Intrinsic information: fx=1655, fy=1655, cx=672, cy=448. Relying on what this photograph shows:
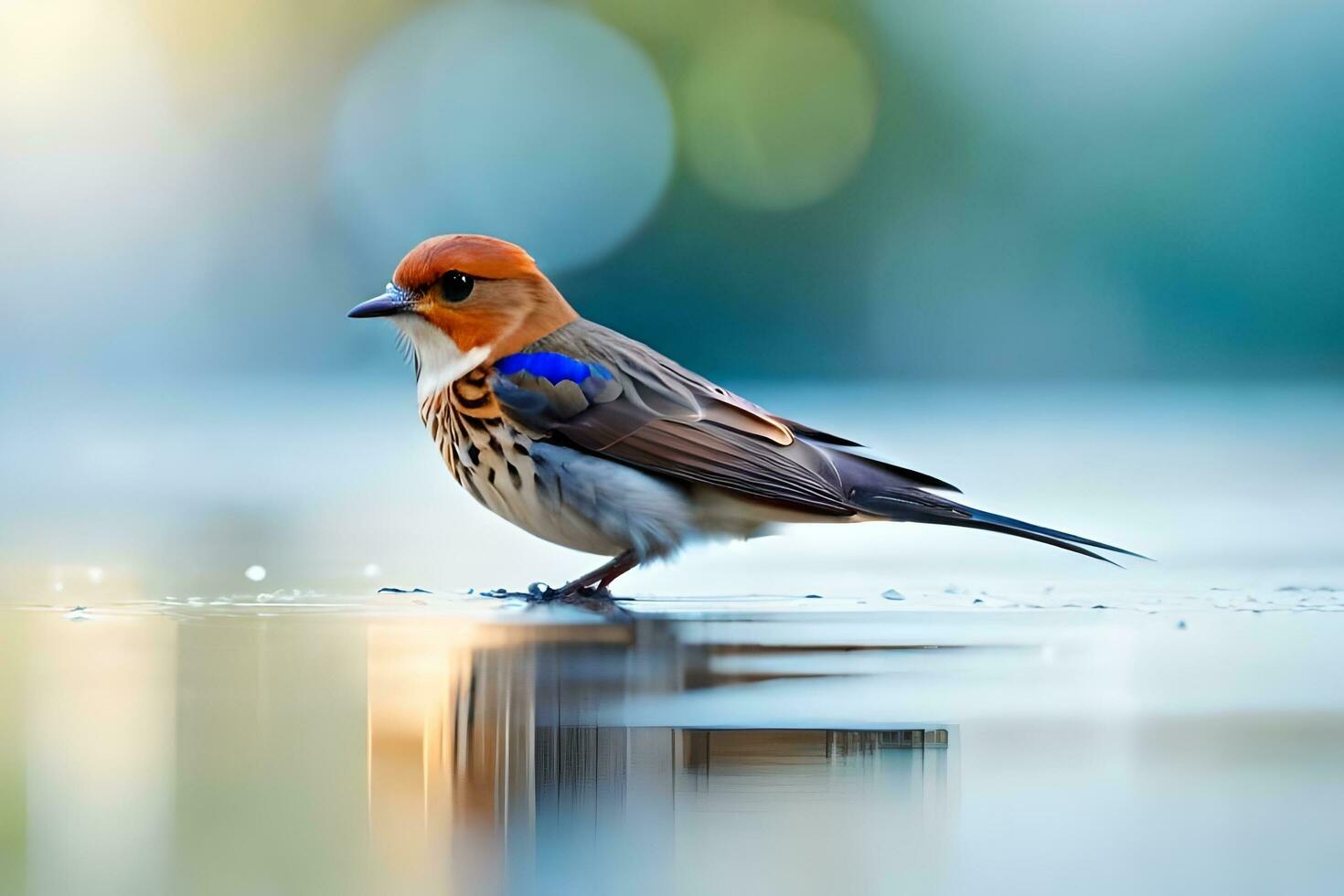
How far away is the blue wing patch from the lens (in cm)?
258

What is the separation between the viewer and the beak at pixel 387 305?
2572 mm

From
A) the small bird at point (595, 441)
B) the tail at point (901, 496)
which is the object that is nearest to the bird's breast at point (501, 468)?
the small bird at point (595, 441)

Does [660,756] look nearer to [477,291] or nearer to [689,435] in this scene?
[689,435]

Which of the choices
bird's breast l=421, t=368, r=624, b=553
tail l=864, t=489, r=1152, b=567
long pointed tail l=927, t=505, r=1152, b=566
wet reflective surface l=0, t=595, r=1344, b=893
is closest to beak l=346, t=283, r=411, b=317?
bird's breast l=421, t=368, r=624, b=553

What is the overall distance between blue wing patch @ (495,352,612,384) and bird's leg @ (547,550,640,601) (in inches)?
11.8

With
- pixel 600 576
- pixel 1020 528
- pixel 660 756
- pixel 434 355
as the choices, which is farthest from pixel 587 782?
pixel 434 355

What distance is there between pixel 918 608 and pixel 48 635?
4.30 feet

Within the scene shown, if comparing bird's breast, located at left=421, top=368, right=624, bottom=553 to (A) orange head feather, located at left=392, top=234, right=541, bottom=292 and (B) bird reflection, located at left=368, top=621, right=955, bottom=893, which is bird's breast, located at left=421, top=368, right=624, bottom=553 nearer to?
(A) orange head feather, located at left=392, top=234, right=541, bottom=292

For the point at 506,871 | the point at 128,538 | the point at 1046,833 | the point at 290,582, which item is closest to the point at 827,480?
the point at 290,582

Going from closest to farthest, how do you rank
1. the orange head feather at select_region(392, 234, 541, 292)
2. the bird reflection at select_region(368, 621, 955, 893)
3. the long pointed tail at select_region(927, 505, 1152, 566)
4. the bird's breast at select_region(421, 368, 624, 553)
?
the bird reflection at select_region(368, 621, 955, 893) → the long pointed tail at select_region(927, 505, 1152, 566) → the bird's breast at select_region(421, 368, 624, 553) → the orange head feather at select_region(392, 234, 541, 292)

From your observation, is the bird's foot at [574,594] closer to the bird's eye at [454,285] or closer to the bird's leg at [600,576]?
the bird's leg at [600,576]

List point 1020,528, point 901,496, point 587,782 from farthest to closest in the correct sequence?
point 901,496, point 1020,528, point 587,782

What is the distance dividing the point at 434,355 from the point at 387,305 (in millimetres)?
124

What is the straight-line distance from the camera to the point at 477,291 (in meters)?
2.69
